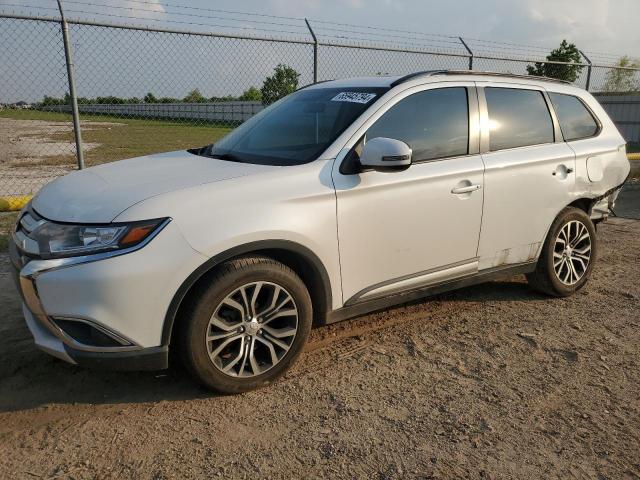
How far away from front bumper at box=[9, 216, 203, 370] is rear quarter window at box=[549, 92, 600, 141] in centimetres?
337

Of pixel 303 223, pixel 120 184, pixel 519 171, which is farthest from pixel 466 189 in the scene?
pixel 120 184

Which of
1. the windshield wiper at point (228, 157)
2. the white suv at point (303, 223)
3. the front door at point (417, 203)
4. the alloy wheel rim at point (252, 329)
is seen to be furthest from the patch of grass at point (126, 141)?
the alloy wheel rim at point (252, 329)

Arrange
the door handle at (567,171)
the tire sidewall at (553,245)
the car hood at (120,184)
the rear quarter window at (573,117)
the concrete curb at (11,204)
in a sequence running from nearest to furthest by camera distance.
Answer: the car hood at (120,184) → the door handle at (567,171) → the tire sidewall at (553,245) → the rear quarter window at (573,117) → the concrete curb at (11,204)

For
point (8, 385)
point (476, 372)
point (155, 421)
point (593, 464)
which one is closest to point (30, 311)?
point (8, 385)

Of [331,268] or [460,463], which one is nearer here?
[460,463]

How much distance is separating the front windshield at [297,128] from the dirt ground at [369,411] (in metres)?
1.33

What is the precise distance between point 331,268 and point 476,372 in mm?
1110

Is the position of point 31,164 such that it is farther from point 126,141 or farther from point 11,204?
point 126,141

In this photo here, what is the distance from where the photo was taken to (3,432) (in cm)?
266

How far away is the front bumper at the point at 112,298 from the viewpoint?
8.32ft

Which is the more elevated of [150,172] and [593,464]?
[150,172]

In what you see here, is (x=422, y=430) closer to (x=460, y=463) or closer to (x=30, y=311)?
(x=460, y=463)

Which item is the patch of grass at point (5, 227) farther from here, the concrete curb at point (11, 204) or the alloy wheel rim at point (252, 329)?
the alloy wheel rim at point (252, 329)

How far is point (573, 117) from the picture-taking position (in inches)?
181
